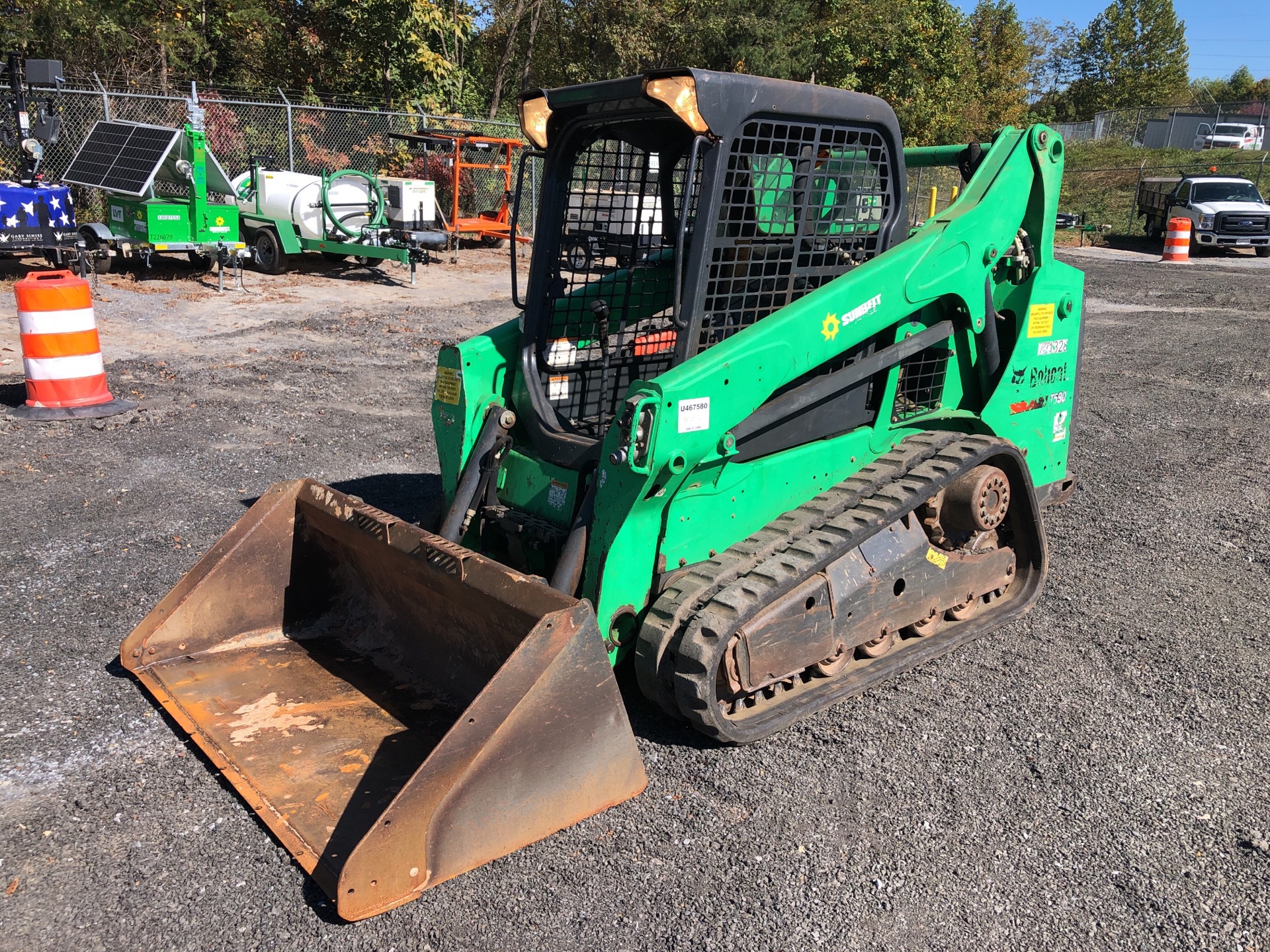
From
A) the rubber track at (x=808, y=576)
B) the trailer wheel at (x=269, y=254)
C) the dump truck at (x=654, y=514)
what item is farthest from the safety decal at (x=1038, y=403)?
the trailer wheel at (x=269, y=254)

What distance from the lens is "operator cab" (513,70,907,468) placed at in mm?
3701

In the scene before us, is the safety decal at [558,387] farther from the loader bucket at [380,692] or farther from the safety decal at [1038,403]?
the safety decal at [1038,403]

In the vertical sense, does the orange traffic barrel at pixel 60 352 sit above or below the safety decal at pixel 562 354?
below

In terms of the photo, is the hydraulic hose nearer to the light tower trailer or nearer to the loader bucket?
the light tower trailer

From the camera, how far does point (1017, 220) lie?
188 inches

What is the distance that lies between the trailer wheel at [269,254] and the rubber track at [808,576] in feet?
42.5

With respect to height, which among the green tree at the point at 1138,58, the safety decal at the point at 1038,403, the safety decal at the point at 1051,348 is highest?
the green tree at the point at 1138,58

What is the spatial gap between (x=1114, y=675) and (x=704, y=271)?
2.52 meters

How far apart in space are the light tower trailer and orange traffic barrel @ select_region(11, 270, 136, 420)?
22.0ft

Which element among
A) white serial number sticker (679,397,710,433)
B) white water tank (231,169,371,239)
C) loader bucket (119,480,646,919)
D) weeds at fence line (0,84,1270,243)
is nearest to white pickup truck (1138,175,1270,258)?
weeds at fence line (0,84,1270,243)

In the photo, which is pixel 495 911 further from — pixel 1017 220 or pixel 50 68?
pixel 50 68

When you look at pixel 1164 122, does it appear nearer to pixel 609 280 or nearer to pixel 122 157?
pixel 122 157

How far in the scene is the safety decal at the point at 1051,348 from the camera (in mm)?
5251

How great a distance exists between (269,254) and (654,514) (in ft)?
44.4
